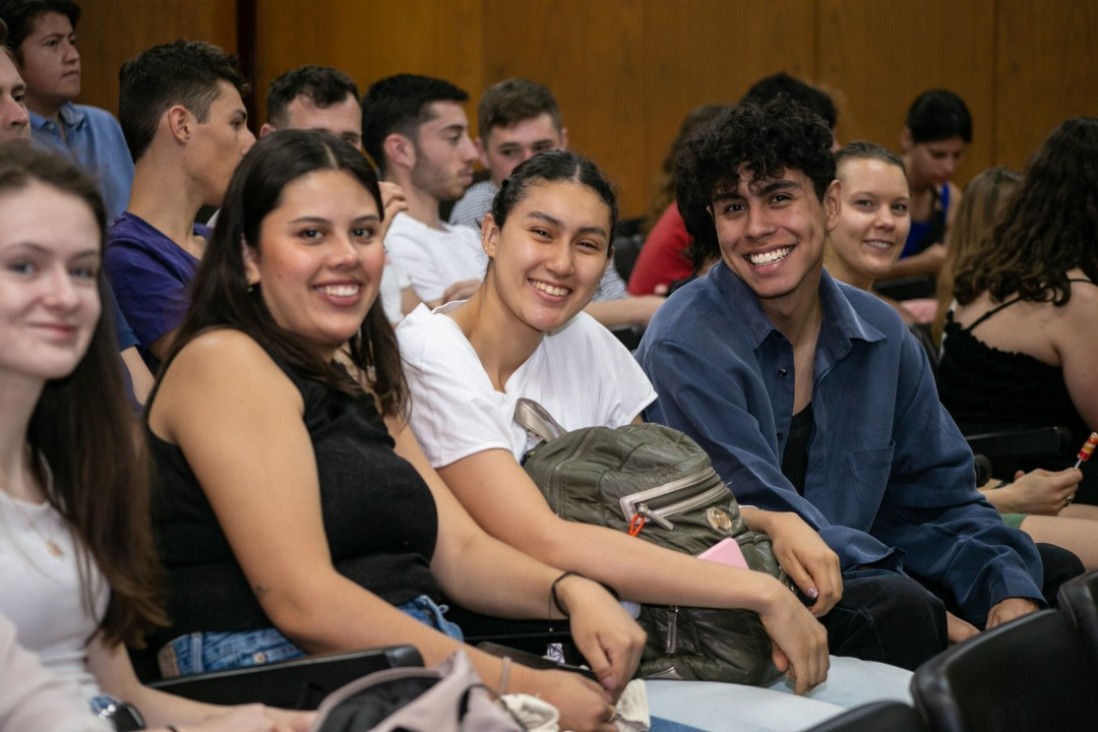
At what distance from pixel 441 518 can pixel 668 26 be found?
4.87m

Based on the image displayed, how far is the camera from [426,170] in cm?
433

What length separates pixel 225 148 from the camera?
302cm

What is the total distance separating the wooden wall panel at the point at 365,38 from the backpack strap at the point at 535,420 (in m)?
3.33

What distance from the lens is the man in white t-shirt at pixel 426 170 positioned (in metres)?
4.11

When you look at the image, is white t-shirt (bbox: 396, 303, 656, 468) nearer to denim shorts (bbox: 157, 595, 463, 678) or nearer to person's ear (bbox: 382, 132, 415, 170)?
denim shorts (bbox: 157, 595, 463, 678)

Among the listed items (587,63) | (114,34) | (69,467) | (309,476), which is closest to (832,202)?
(309,476)

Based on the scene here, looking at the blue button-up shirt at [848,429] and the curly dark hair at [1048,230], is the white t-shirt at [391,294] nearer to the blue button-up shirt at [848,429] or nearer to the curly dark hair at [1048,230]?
the blue button-up shirt at [848,429]

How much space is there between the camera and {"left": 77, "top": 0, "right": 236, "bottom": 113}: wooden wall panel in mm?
4789

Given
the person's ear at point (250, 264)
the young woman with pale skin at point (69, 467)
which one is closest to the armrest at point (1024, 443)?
the person's ear at point (250, 264)

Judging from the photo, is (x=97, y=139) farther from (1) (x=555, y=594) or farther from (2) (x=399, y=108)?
(1) (x=555, y=594)

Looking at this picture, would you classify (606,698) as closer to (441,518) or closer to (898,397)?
(441,518)

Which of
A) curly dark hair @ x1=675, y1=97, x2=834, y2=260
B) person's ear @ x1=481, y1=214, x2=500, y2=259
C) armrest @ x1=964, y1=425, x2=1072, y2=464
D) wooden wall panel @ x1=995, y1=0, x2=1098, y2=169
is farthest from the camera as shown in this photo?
wooden wall panel @ x1=995, y1=0, x2=1098, y2=169

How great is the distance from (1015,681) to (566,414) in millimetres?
1055

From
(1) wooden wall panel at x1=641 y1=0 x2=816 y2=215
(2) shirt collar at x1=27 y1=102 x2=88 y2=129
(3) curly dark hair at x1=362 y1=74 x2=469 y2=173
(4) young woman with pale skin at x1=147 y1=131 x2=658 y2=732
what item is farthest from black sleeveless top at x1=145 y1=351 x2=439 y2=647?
(1) wooden wall panel at x1=641 y1=0 x2=816 y2=215
